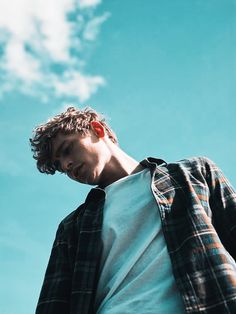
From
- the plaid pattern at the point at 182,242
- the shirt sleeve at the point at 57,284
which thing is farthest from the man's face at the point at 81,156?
the shirt sleeve at the point at 57,284

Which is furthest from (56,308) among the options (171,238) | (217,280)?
(217,280)

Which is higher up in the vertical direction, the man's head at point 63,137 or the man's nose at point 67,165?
the man's head at point 63,137

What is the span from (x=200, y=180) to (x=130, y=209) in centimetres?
51

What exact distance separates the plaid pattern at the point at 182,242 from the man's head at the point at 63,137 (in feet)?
1.33

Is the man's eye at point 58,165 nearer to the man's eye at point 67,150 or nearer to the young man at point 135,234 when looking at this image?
the young man at point 135,234

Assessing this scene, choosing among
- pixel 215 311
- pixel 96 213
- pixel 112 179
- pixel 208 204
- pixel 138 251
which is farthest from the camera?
pixel 112 179

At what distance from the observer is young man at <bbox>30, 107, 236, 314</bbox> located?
109 inches

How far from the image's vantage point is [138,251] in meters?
3.05

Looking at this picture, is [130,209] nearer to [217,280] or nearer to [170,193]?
[170,193]

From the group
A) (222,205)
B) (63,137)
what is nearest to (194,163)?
(222,205)

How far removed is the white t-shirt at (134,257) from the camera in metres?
2.78

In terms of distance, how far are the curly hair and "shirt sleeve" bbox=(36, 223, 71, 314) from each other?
0.70 meters

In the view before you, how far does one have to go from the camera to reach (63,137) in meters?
3.95

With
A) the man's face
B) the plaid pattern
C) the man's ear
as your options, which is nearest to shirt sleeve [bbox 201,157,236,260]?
the plaid pattern
